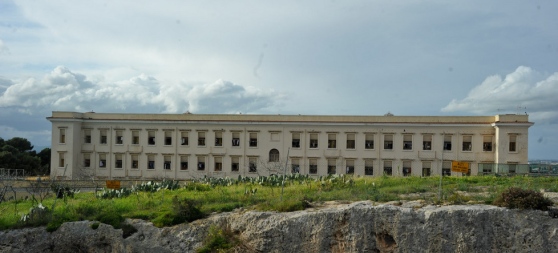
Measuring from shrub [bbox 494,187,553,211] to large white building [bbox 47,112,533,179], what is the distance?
98.8 ft

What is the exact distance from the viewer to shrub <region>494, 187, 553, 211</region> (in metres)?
16.2

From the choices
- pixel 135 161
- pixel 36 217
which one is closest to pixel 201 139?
pixel 135 161

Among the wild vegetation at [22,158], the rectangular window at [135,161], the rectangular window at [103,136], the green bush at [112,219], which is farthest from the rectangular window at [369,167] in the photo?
the green bush at [112,219]

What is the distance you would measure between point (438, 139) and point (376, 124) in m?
6.09

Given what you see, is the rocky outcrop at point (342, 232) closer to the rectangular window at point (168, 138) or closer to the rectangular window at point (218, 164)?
the rectangular window at point (218, 164)

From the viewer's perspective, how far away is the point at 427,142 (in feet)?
164

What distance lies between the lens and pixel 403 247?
53.7ft

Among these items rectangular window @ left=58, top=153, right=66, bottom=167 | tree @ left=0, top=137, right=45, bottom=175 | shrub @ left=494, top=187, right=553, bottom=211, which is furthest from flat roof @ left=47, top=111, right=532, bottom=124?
shrub @ left=494, top=187, right=553, bottom=211

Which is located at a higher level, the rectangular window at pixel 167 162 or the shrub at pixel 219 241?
the rectangular window at pixel 167 162

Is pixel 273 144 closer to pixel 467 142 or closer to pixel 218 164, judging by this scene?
pixel 218 164

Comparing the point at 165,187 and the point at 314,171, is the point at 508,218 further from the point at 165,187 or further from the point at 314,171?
the point at 314,171

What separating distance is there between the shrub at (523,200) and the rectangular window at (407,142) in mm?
33664

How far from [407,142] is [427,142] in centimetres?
190

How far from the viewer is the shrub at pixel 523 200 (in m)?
16.2
